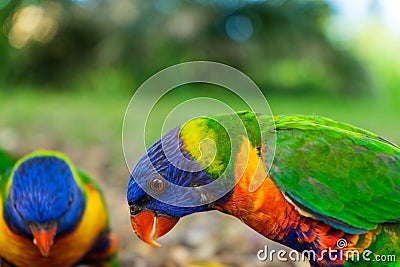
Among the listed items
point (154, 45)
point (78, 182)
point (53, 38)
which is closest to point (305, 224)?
point (78, 182)

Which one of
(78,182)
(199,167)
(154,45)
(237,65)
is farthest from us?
(237,65)

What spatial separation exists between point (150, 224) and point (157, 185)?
127 millimetres

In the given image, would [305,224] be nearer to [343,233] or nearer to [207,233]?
[343,233]

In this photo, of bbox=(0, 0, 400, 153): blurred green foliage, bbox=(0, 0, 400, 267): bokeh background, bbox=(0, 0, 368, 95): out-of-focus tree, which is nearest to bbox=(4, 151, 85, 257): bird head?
bbox=(0, 0, 400, 267): bokeh background

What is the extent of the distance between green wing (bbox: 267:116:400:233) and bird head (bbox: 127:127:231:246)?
0.65 feet

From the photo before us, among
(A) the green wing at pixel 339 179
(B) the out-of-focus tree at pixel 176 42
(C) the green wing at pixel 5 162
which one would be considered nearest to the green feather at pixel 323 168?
(A) the green wing at pixel 339 179

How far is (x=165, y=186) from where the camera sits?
4.06 feet

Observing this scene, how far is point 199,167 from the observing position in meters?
1.22

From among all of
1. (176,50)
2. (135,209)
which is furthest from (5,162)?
(176,50)

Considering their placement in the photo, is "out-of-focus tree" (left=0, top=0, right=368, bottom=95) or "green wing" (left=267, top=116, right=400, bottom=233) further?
"out-of-focus tree" (left=0, top=0, right=368, bottom=95)

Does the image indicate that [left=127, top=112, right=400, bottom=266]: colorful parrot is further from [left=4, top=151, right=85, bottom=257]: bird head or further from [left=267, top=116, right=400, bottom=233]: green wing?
[left=4, top=151, right=85, bottom=257]: bird head

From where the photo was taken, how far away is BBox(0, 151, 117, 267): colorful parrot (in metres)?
1.70

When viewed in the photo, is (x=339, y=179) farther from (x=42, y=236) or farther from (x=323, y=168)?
(x=42, y=236)

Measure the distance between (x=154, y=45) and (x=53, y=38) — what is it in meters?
1.63
